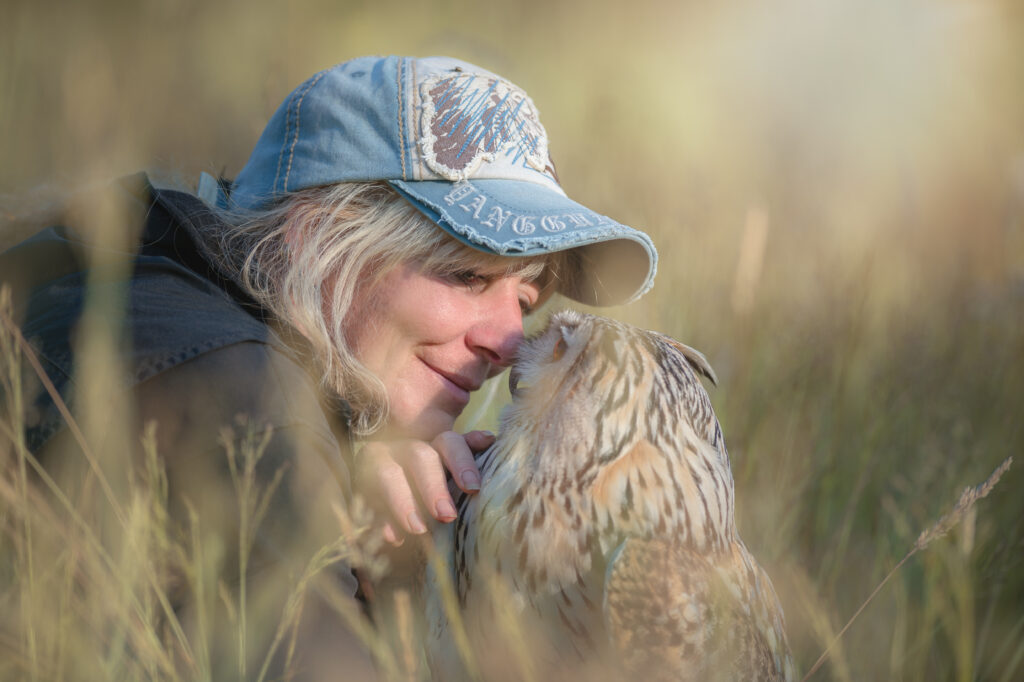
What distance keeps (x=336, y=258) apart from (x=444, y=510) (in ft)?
2.51

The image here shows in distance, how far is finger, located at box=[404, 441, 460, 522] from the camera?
1.72 metres

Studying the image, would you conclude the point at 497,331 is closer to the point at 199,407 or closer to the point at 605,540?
the point at 605,540

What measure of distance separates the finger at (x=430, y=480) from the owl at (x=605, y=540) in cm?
7

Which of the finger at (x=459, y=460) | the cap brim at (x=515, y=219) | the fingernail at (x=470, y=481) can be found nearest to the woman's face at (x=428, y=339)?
the cap brim at (x=515, y=219)

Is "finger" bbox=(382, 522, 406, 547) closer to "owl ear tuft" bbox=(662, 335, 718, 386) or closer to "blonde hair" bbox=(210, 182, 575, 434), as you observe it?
"blonde hair" bbox=(210, 182, 575, 434)

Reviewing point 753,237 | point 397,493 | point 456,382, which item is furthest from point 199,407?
point 753,237

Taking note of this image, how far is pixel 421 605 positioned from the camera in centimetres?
189

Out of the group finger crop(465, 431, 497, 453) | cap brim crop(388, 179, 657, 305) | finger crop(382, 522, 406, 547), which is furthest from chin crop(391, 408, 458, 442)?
cap brim crop(388, 179, 657, 305)

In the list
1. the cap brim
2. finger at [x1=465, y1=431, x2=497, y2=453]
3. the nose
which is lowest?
finger at [x1=465, y1=431, x2=497, y2=453]

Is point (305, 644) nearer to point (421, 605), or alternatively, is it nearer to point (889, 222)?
point (421, 605)

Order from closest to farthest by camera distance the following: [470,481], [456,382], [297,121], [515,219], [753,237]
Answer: [470,481]
[515,219]
[456,382]
[297,121]
[753,237]

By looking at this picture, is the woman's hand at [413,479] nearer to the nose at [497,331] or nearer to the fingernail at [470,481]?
the fingernail at [470,481]

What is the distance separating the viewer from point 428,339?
212cm

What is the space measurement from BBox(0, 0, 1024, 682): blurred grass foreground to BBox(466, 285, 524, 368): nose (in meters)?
→ 0.76
